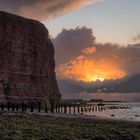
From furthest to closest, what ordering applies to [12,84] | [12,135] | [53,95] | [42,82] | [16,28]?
1. [53,95]
2. [42,82]
3. [16,28]
4. [12,84]
5. [12,135]

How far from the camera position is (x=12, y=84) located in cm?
9375

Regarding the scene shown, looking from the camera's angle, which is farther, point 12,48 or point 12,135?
point 12,48

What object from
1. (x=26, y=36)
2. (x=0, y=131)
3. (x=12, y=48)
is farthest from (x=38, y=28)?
(x=0, y=131)

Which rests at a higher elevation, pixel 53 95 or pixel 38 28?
pixel 38 28

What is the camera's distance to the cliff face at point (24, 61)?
9394 cm

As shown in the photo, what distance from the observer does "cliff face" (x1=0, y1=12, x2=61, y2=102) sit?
93938 mm

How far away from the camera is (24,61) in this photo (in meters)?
102

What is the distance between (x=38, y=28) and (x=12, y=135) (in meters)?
98.4

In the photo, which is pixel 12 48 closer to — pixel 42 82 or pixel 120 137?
pixel 42 82

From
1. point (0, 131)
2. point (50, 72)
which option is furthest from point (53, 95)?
point (0, 131)

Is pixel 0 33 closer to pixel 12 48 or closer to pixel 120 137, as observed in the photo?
pixel 12 48

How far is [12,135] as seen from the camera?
18109mm

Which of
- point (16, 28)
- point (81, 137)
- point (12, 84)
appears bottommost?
point (81, 137)

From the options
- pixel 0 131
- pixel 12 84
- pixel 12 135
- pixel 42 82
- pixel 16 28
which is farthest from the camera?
pixel 42 82
